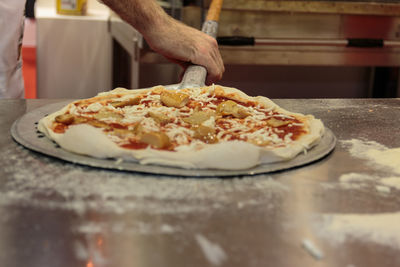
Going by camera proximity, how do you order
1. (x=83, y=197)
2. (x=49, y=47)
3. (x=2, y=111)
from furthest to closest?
(x=49, y=47) → (x=2, y=111) → (x=83, y=197)

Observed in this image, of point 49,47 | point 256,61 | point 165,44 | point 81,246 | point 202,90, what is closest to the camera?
point 81,246

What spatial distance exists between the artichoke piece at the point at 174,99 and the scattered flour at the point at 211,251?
0.62 m

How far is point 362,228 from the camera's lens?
705 millimetres

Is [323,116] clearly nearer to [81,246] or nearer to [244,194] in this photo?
[244,194]

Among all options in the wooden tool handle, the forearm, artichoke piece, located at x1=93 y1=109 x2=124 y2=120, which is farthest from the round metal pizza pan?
the wooden tool handle

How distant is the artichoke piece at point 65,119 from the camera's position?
1.07 meters

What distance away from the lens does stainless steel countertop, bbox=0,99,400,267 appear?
61cm

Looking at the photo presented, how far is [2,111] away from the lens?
49.4 inches

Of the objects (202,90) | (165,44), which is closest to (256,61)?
(165,44)

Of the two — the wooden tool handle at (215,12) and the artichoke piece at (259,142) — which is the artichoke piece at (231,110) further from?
the wooden tool handle at (215,12)

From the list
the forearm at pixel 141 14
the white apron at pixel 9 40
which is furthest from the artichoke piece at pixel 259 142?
the white apron at pixel 9 40

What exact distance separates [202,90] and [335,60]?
1208 millimetres

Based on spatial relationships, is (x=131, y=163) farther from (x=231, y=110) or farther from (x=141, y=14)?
(x=141, y=14)

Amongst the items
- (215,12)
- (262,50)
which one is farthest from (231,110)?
(262,50)
